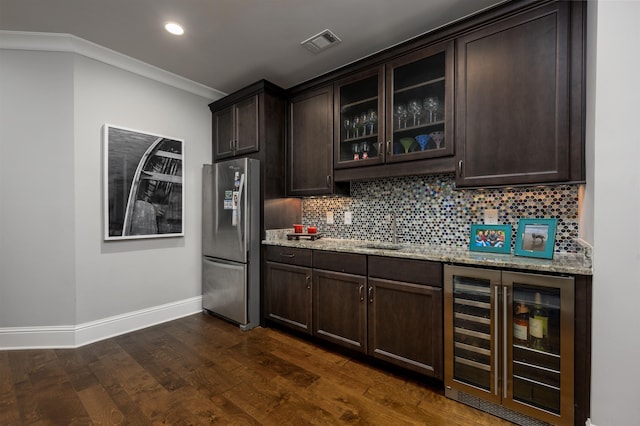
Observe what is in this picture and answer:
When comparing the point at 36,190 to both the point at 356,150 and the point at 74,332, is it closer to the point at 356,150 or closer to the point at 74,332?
the point at 74,332

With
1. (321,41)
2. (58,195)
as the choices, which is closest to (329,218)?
(321,41)

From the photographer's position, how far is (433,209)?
2.49 m

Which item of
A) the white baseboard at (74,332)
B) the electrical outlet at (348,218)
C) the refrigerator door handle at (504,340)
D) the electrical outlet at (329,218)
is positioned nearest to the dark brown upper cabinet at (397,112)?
the electrical outlet at (348,218)

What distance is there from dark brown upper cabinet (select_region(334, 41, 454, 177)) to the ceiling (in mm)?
240

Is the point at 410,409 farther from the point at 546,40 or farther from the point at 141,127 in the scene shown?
the point at 141,127

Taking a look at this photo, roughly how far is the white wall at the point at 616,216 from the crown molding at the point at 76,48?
3585mm

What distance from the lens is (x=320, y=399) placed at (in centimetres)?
183

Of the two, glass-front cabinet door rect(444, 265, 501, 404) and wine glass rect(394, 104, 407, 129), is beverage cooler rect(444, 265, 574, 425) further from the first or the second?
wine glass rect(394, 104, 407, 129)

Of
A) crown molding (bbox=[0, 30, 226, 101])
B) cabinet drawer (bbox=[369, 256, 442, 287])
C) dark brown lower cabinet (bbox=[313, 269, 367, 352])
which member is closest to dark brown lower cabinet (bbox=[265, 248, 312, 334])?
dark brown lower cabinet (bbox=[313, 269, 367, 352])

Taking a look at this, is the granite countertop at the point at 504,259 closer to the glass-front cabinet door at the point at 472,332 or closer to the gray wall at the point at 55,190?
the glass-front cabinet door at the point at 472,332

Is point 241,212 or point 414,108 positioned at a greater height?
point 414,108

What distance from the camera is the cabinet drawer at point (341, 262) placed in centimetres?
228

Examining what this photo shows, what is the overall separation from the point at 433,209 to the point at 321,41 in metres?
1.73

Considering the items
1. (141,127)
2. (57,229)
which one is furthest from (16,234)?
(141,127)
